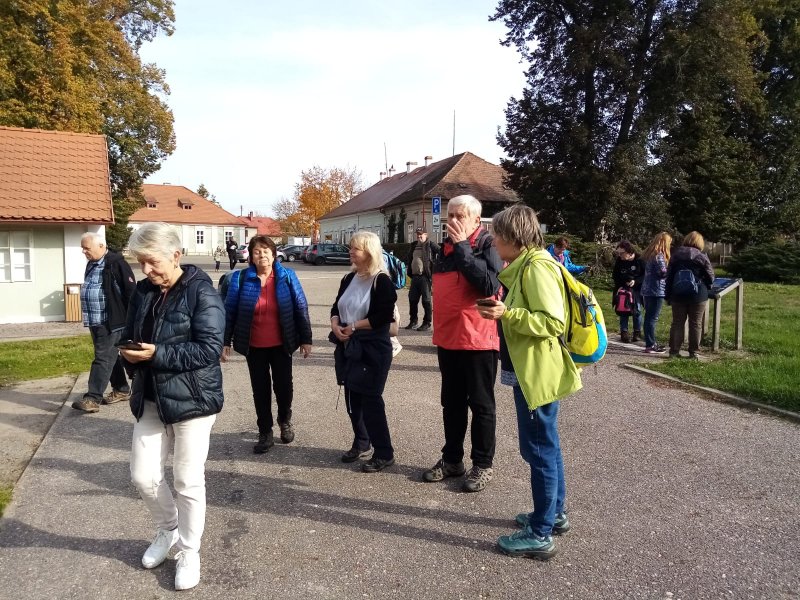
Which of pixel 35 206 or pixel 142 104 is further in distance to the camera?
pixel 142 104

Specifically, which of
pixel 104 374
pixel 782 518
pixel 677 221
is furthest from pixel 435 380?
pixel 677 221

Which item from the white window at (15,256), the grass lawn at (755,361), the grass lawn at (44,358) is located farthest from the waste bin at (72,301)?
the grass lawn at (755,361)

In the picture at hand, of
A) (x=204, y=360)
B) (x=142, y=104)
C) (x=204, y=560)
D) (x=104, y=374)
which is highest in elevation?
(x=142, y=104)

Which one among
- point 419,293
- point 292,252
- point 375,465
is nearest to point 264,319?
point 375,465

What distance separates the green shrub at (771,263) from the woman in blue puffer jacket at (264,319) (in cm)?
Answer: 2195

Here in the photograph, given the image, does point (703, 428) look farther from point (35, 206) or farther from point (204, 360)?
point (35, 206)

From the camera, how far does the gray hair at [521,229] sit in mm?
3395

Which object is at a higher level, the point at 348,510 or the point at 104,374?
the point at 104,374

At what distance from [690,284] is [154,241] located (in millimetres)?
7279

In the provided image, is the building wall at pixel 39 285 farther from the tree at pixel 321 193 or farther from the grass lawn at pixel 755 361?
the tree at pixel 321 193

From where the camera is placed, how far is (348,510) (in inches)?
155

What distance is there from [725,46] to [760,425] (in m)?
23.4

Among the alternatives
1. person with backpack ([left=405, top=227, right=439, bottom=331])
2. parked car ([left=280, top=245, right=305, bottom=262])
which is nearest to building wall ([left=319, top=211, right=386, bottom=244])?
parked car ([left=280, top=245, right=305, bottom=262])

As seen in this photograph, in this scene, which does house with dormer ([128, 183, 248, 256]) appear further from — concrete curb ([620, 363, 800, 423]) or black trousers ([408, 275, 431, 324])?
concrete curb ([620, 363, 800, 423])
